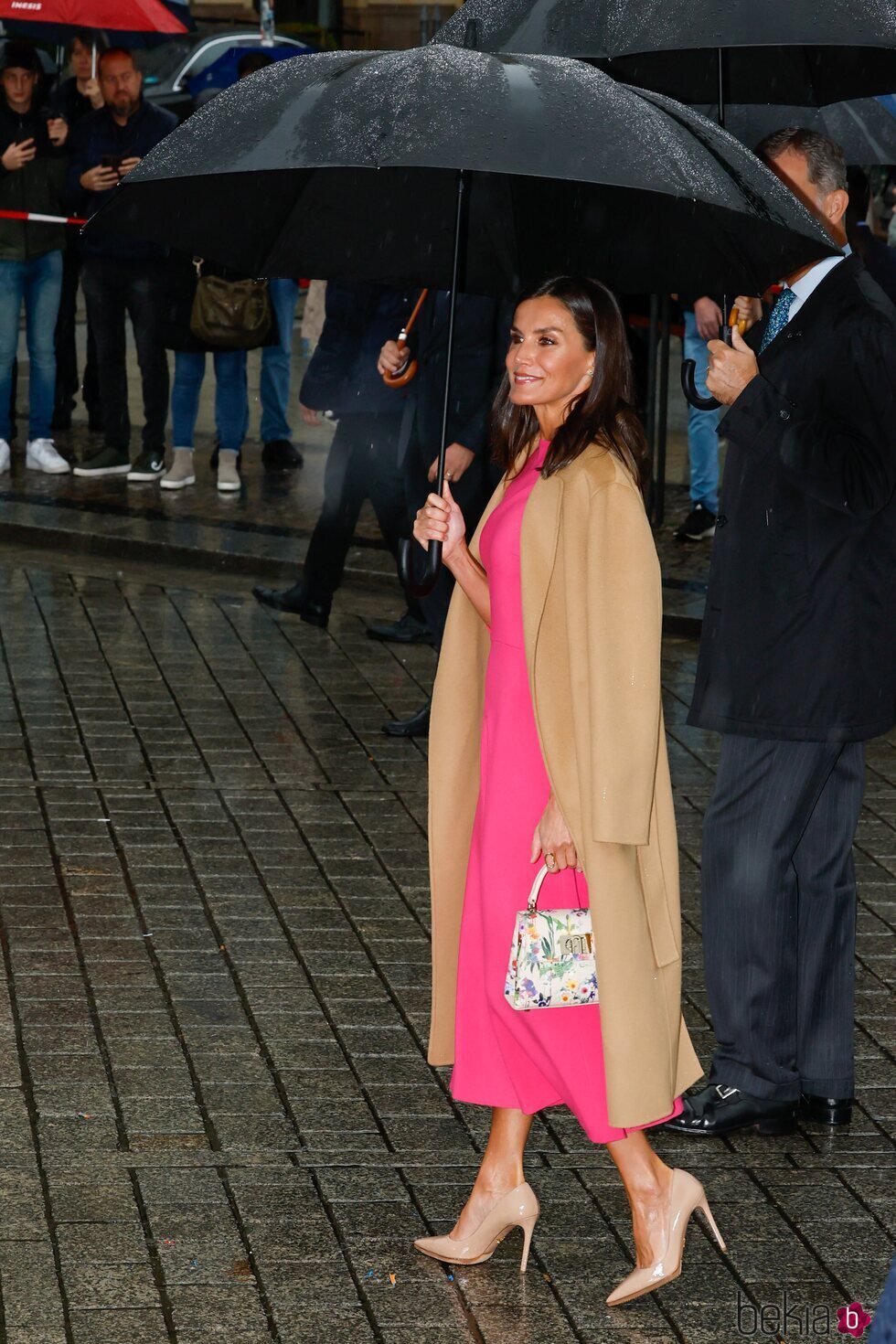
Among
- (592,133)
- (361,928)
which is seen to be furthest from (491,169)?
(361,928)

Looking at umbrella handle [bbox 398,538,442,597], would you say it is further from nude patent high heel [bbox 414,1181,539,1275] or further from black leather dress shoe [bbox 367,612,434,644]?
black leather dress shoe [bbox 367,612,434,644]

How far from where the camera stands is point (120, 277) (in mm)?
12633

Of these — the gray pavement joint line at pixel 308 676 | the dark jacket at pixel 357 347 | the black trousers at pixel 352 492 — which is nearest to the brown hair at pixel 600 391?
the gray pavement joint line at pixel 308 676

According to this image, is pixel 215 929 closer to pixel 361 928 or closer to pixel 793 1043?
pixel 361 928

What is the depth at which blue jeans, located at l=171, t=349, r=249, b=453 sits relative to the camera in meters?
12.4

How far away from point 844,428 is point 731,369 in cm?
29

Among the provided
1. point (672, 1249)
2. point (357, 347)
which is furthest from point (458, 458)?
point (672, 1249)

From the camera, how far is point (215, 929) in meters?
6.07

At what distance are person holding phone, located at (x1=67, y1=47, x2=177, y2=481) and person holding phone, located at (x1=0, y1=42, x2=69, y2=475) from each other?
22 centimetres

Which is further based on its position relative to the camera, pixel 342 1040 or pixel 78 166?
pixel 78 166

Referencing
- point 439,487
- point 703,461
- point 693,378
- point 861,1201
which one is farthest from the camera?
point 703,461

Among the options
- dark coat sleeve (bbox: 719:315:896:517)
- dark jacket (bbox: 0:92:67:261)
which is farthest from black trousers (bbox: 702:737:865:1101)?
dark jacket (bbox: 0:92:67:261)

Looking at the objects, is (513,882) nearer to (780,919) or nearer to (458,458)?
(780,919)

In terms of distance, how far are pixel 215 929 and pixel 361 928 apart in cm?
42
